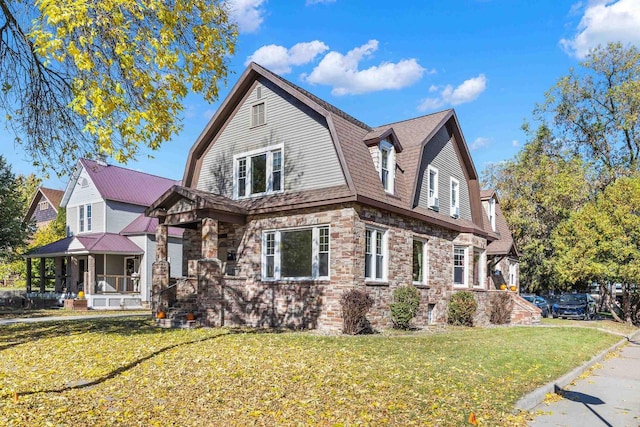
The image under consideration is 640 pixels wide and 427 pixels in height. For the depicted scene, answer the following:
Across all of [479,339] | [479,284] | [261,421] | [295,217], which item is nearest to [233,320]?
[295,217]

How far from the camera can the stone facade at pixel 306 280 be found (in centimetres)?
1374

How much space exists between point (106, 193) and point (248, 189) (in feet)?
49.5

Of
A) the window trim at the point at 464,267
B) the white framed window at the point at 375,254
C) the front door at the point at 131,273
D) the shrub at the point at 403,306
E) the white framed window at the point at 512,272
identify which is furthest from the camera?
the white framed window at the point at 512,272

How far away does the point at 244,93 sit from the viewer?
56.9ft

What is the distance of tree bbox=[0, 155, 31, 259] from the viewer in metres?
25.2

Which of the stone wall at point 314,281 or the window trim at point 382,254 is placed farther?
the window trim at point 382,254

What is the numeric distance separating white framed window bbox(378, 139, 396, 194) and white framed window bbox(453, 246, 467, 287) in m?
5.73

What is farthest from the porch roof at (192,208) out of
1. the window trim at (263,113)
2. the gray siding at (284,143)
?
the window trim at (263,113)

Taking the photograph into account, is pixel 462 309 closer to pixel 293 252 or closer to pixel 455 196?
pixel 455 196

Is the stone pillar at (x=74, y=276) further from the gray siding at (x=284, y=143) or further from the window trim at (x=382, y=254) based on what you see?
the window trim at (x=382, y=254)

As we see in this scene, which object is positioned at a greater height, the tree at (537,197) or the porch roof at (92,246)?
the tree at (537,197)

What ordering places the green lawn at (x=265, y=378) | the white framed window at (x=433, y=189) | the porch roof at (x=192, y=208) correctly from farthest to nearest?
the white framed window at (x=433, y=189) < the porch roof at (x=192, y=208) < the green lawn at (x=265, y=378)

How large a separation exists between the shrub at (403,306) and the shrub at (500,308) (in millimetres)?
6259

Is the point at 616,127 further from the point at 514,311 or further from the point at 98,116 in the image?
the point at 98,116
